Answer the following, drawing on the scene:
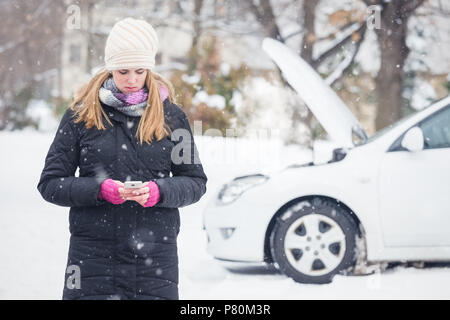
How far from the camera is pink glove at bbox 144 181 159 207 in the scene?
8.18 feet

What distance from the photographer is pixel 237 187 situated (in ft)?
19.7

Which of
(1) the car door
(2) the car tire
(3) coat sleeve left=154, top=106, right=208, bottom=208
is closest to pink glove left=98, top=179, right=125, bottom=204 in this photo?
(3) coat sleeve left=154, top=106, right=208, bottom=208

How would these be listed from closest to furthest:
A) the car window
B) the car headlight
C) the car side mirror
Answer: the car side mirror < the car window < the car headlight

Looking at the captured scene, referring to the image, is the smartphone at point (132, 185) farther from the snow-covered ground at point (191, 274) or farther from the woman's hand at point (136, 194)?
the snow-covered ground at point (191, 274)

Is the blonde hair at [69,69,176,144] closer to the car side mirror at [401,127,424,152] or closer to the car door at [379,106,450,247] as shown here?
the car side mirror at [401,127,424,152]

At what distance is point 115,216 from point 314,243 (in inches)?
125

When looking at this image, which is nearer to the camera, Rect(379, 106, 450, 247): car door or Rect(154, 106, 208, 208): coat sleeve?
Rect(154, 106, 208, 208): coat sleeve

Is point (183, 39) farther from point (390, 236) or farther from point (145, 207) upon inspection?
point (145, 207)

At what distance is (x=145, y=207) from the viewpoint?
2639mm

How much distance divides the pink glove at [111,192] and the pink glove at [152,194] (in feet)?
0.30

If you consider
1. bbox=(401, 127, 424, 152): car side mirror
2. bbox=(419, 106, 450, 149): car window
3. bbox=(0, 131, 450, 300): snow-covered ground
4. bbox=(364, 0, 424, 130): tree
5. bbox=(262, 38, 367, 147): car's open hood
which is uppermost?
bbox=(364, 0, 424, 130): tree

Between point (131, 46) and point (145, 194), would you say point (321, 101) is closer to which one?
point (131, 46)

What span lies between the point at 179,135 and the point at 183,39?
38.4 metres

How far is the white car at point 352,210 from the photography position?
18.1ft
